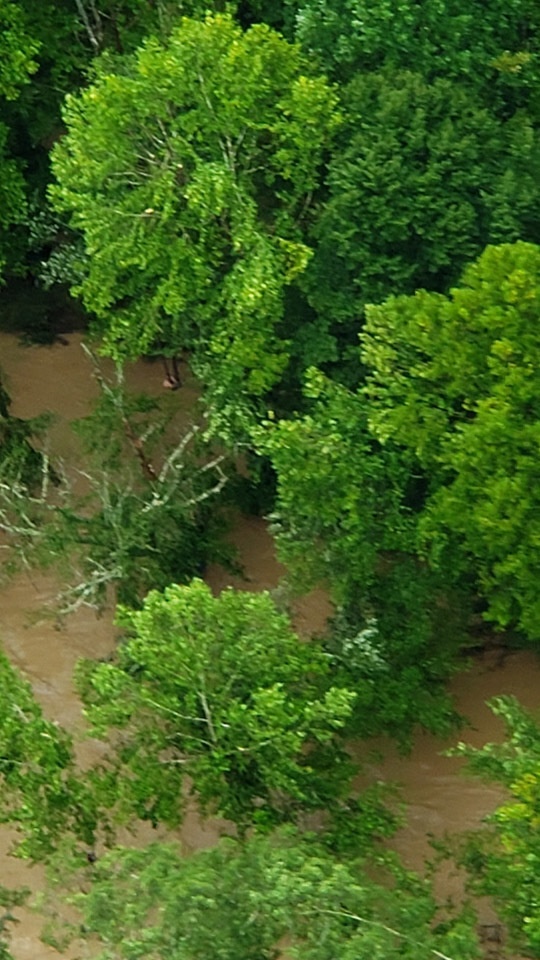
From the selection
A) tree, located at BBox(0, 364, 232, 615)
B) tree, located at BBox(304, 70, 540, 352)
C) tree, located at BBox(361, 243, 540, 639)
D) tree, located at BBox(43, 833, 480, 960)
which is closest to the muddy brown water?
tree, located at BBox(0, 364, 232, 615)

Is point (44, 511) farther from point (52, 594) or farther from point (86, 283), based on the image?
point (86, 283)

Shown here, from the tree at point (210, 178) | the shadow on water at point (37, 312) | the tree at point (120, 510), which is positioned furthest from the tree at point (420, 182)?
the shadow on water at point (37, 312)

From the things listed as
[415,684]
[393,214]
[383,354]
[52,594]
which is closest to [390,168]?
[393,214]

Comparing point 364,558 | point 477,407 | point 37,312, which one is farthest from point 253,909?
point 37,312

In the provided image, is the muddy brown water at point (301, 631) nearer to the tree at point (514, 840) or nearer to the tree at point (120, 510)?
the tree at point (120, 510)

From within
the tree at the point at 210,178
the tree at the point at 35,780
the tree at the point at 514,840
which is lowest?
the tree at the point at 35,780

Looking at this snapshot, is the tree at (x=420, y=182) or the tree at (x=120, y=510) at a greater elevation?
the tree at (x=420, y=182)

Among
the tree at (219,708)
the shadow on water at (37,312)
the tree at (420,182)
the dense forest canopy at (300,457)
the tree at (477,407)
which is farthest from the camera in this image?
the shadow on water at (37,312)
